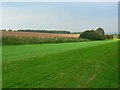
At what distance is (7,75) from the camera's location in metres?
11.1

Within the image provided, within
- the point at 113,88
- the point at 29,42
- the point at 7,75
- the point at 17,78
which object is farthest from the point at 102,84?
the point at 29,42

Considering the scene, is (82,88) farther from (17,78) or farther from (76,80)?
(17,78)

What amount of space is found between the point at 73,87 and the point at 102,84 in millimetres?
1229

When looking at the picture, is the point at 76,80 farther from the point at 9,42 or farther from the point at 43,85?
the point at 9,42

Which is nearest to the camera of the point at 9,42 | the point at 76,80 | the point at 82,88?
the point at 82,88

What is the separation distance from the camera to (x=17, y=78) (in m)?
10.4

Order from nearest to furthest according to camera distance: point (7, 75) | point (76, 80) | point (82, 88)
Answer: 1. point (82, 88)
2. point (76, 80)
3. point (7, 75)

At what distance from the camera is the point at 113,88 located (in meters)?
8.94

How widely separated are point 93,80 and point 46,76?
1.93 m

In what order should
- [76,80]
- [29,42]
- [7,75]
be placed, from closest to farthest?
[76,80] → [7,75] → [29,42]

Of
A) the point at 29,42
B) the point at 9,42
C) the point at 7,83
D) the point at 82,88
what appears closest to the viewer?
the point at 82,88

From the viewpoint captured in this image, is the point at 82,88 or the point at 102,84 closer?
the point at 82,88

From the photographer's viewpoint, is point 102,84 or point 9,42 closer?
point 102,84

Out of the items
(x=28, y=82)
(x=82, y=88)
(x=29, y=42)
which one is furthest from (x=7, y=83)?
(x=29, y=42)
